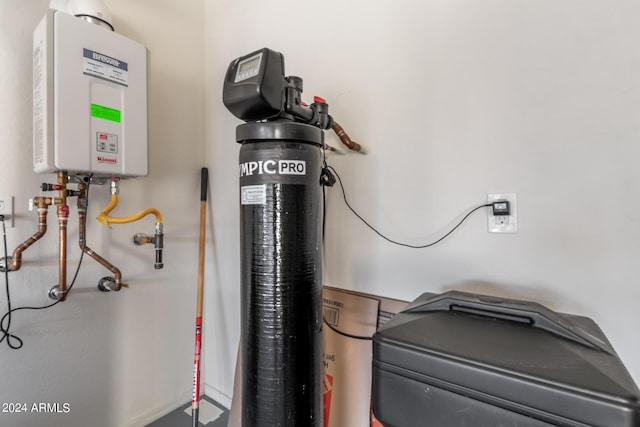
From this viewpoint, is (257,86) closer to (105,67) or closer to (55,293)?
(105,67)

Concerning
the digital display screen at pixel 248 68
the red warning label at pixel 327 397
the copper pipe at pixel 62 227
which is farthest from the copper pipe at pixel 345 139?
the copper pipe at pixel 62 227

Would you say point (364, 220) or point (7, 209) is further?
point (364, 220)

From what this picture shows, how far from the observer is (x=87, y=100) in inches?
48.6

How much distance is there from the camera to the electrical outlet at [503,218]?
104cm

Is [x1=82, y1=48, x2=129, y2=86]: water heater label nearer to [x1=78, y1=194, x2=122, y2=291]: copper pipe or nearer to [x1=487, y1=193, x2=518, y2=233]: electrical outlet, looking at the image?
[x1=78, y1=194, x2=122, y2=291]: copper pipe

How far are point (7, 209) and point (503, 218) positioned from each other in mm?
1895

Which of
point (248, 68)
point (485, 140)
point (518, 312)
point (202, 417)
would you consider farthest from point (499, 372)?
point (202, 417)

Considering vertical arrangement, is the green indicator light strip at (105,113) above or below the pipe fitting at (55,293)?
above

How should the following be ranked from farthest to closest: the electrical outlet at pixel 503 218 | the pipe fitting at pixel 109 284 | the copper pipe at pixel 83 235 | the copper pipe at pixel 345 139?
the pipe fitting at pixel 109 284 → the copper pipe at pixel 83 235 → the copper pipe at pixel 345 139 → the electrical outlet at pixel 503 218

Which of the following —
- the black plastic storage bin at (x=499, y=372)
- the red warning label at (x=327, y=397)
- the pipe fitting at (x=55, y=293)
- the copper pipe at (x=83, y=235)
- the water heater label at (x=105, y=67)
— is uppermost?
the water heater label at (x=105, y=67)

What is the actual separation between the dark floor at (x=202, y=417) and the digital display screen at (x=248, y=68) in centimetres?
183

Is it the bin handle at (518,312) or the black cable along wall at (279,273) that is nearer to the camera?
the bin handle at (518,312)

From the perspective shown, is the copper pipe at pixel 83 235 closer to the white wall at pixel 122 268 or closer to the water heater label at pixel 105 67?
the white wall at pixel 122 268

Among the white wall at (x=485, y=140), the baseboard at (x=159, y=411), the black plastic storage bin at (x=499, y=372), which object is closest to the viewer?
the black plastic storage bin at (x=499, y=372)
